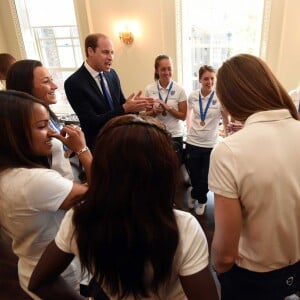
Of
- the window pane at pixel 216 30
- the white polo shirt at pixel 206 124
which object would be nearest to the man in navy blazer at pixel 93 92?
the white polo shirt at pixel 206 124

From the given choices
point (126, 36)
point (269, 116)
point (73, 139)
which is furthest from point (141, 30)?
point (269, 116)

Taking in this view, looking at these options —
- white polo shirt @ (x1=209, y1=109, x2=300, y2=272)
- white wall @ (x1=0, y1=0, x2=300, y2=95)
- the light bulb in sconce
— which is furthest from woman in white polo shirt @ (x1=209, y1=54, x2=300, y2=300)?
the light bulb in sconce

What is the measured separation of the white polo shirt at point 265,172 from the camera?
2.69ft

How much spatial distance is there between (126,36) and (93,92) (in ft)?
7.15

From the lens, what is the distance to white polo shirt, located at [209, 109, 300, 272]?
2.69 feet

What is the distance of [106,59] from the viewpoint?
2.12 metres

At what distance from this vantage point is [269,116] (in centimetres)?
85

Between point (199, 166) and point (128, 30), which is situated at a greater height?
point (128, 30)

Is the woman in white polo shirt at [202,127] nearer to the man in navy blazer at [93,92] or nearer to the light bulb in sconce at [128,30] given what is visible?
the man in navy blazer at [93,92]

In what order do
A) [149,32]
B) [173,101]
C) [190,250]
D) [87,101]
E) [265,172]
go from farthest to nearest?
1. [149,32]
2. [173,101]
3. [87,101]
4. [265,172]
5. [190,250]

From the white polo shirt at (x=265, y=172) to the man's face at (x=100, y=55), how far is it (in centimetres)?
157

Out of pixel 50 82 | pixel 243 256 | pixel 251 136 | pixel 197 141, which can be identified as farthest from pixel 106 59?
pixel 243 256

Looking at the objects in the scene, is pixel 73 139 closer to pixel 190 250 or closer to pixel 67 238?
pixel 67 238

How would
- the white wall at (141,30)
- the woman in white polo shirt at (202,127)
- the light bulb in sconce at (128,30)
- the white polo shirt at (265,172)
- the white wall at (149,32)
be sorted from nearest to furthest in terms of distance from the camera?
1. the white polo shirt at (265,172)
2. the woman in white polo shirt at (202,127)
3. the white wall at (149,32)
4. the white wall at (141,30)
5. the light bulb in sconce at (128,30)
